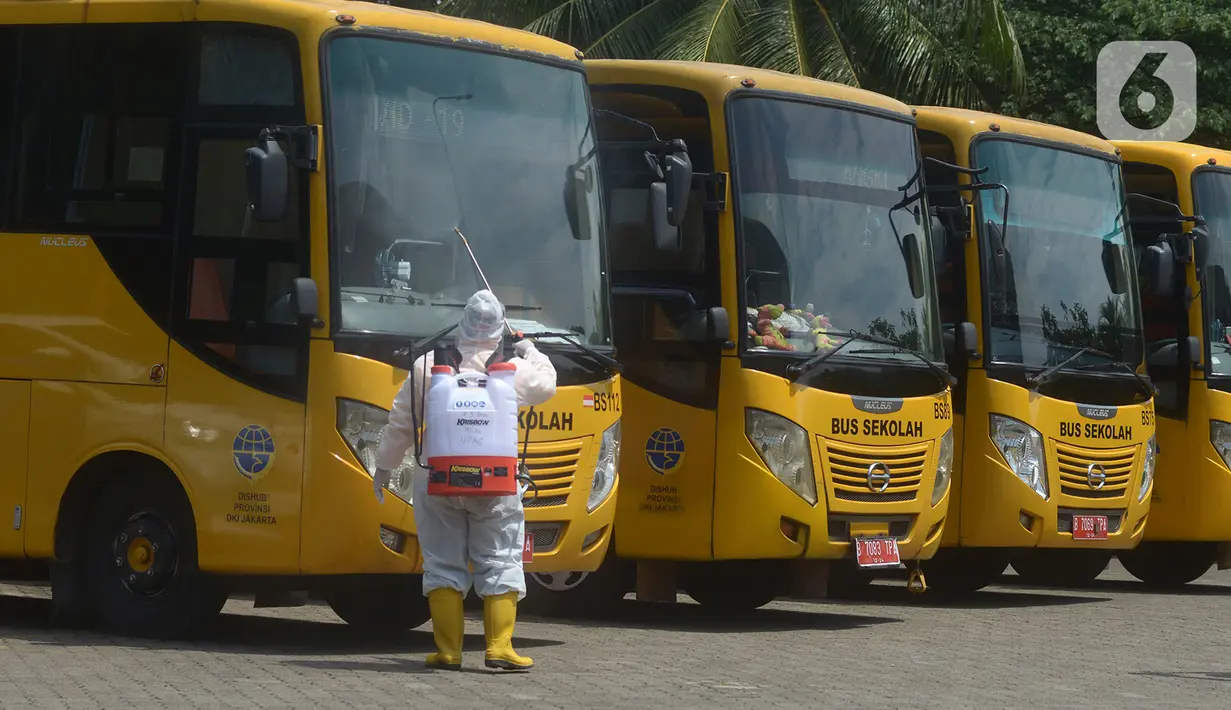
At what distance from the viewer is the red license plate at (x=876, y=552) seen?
44.5 feet

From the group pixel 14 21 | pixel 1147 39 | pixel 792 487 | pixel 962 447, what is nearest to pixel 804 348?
pixel 792 487

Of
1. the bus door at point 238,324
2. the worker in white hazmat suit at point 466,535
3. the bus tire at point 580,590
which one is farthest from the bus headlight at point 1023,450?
the bus door at point 238,324

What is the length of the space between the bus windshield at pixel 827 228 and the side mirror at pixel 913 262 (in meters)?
0.01

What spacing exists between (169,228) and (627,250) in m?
3.20

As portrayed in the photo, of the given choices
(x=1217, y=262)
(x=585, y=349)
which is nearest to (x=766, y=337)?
(x=585, y=349)

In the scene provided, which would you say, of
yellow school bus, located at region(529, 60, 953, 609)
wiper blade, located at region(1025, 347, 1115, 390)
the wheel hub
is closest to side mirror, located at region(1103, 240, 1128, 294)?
wiper blade, located at region(1025, 347, 1115, 390)

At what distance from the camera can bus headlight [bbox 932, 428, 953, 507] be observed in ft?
47.0

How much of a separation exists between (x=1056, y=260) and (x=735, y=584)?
3.36 m

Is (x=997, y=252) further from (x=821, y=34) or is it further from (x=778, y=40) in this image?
(x=821, y=34)

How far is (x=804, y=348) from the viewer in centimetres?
1357

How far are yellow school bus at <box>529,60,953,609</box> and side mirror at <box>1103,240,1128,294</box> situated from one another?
262 cm

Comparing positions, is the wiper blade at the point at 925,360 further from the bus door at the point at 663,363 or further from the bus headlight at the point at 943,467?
the bus door at the point at 663,363

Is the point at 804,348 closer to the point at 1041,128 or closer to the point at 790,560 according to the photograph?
the point at 790,560

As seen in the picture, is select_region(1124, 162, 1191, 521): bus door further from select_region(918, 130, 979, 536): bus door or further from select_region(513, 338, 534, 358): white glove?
select_region(513, 338, 534, 358): white glove
